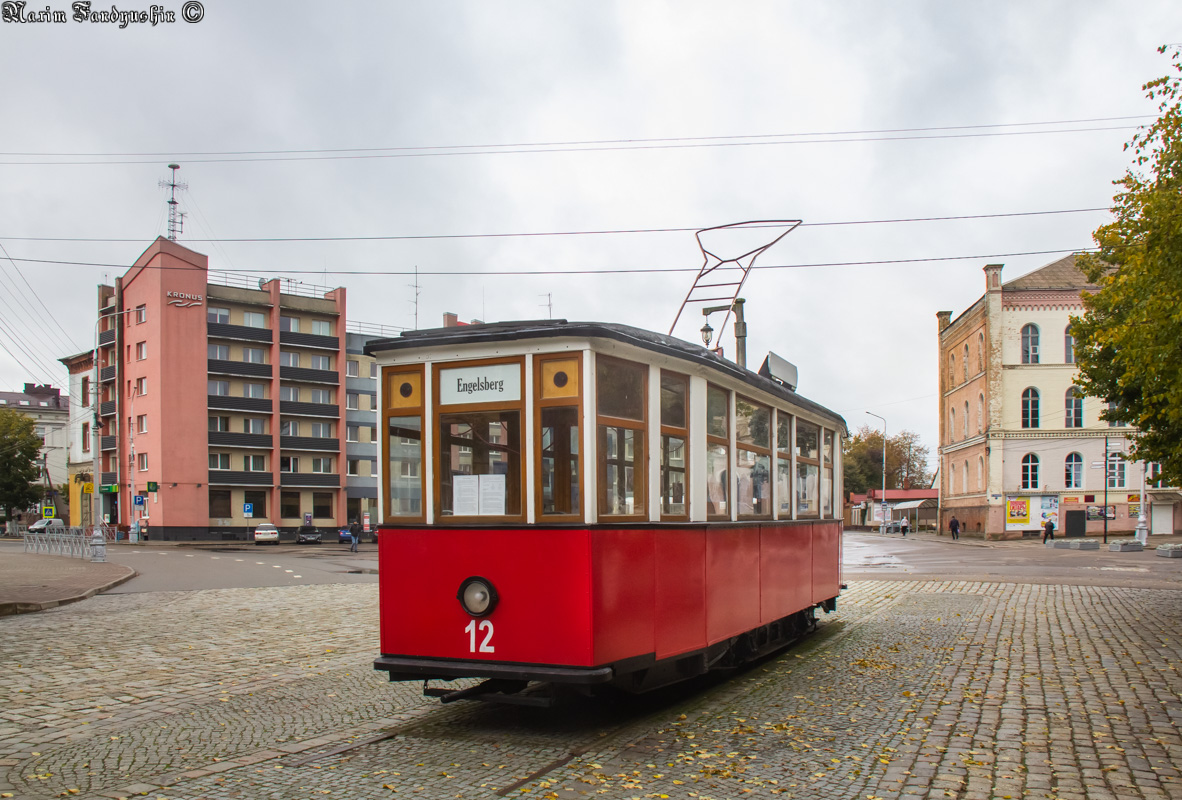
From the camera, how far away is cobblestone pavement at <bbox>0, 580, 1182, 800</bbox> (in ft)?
18.7

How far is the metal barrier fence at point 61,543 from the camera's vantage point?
34406 millimetres

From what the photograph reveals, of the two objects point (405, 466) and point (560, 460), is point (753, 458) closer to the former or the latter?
point (560, 460)

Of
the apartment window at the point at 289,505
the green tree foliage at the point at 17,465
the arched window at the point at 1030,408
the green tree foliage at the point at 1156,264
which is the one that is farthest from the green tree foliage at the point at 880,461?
the green tree foliage at the point at 1156,264

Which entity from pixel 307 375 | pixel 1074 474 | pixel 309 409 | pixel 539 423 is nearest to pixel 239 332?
pixel 307 375

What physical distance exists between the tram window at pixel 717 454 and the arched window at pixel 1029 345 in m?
51.0

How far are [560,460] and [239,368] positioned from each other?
5699cm

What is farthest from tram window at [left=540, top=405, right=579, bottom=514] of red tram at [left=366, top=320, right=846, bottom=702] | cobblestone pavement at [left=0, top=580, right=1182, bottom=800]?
cobblestone pavement at [left=0, top=580, right=1182, bottom=800]

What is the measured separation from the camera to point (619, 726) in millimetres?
→ 7082

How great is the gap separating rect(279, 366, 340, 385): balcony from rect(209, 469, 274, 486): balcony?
625cm

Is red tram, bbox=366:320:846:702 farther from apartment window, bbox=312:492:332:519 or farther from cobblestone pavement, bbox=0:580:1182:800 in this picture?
apartment window, bbox=312:492:332:519

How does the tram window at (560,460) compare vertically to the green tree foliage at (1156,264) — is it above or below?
below

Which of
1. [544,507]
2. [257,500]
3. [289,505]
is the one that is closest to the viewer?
[544,507]

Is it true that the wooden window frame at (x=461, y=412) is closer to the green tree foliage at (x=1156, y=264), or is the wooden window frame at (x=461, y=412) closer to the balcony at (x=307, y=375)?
the green tree foliage at (x=1156, y=264)

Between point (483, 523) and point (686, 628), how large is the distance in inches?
74.6
